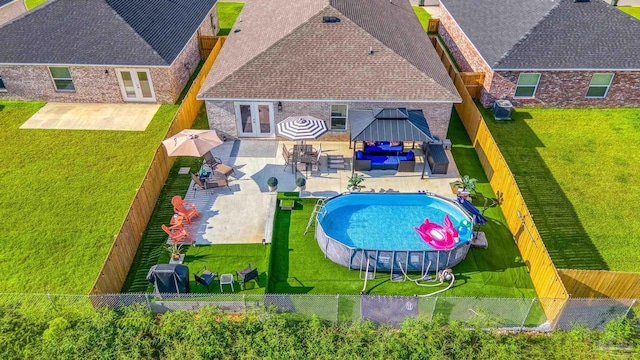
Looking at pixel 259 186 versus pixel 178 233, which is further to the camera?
pixel 259 186

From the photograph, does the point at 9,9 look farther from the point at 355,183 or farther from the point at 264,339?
the point at 264,339

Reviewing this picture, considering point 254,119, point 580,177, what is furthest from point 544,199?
point 254,119

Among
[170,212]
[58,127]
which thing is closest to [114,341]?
[170,212]

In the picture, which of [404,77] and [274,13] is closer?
[404,77]

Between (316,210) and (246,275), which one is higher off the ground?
(246,275)

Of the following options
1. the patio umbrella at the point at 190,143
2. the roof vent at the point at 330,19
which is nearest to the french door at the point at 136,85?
the patio umbrella at the point at 190,143

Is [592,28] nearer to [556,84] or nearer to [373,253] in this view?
[556,84]
